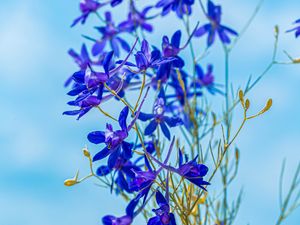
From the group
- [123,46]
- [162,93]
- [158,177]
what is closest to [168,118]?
[162,93]

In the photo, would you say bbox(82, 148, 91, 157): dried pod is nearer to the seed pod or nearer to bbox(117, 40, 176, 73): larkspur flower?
the seed pod

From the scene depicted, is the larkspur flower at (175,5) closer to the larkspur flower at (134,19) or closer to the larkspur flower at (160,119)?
the larkspur flower at (134,19)

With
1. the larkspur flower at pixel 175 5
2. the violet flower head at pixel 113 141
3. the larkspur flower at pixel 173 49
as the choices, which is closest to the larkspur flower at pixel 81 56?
the larkspur flower at pixel 175 5

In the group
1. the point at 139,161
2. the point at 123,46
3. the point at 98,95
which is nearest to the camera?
the point at 98,95

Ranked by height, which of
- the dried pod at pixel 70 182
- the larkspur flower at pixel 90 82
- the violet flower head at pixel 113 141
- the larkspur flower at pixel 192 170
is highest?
the larkspur flower at pixel 90 82

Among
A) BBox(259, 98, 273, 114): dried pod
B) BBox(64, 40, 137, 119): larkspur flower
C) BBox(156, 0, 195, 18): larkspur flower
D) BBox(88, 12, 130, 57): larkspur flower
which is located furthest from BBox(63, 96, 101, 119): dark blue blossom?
BBox(88, 12, 130, 57): larkspur flower

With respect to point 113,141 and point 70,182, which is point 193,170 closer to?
point 113,141

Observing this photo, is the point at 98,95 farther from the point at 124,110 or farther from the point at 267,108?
the point at 267,108
